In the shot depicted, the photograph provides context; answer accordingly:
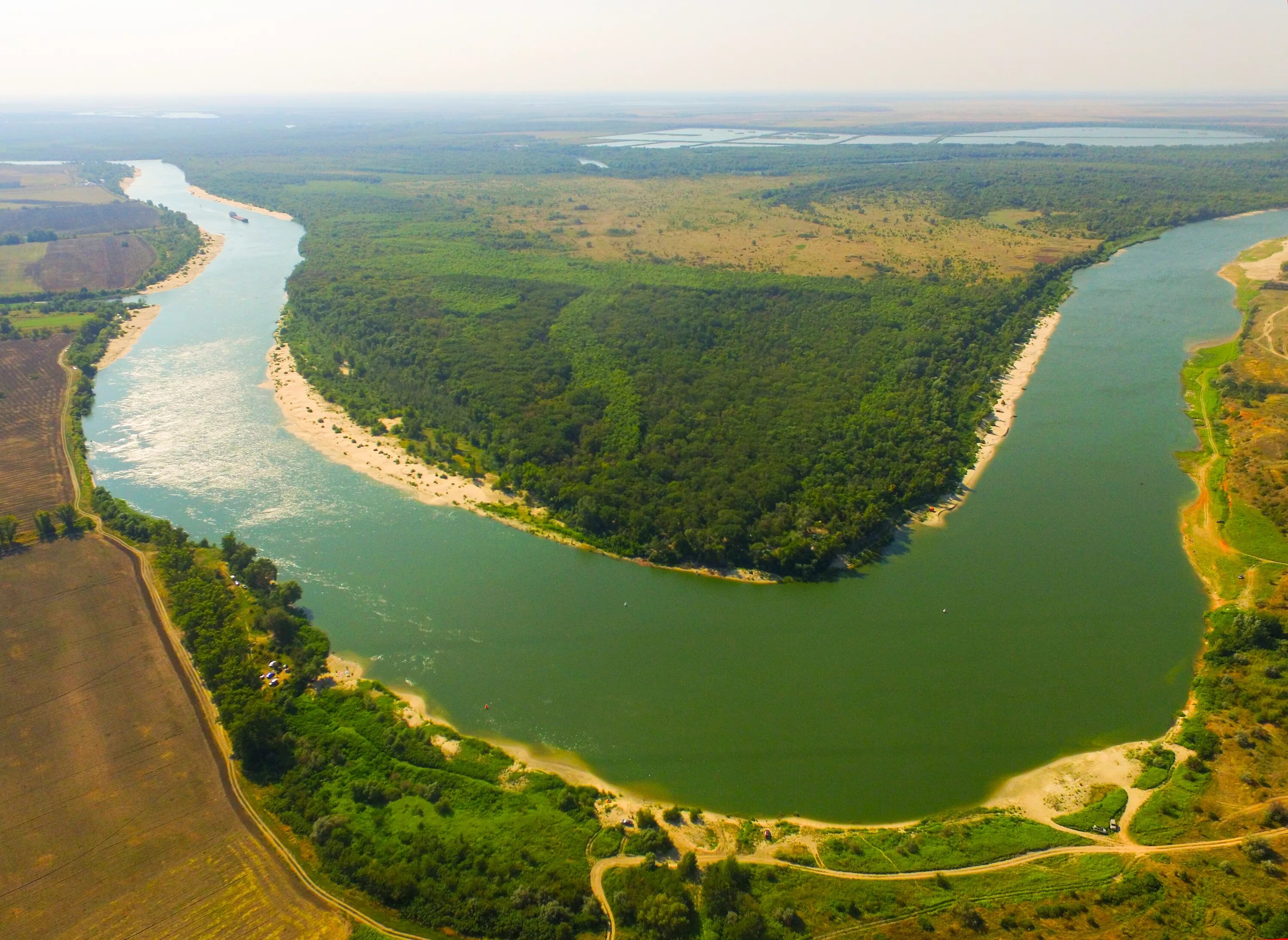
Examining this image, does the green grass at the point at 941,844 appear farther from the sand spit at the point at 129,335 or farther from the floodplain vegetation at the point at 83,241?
the floodplain vegetation at the point at 83,241

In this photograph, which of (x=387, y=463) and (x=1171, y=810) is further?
(x=387, y=463)

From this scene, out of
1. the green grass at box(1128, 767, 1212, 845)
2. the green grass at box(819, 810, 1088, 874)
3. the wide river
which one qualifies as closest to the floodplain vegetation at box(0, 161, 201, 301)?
the wide river

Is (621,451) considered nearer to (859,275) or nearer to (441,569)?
→ (441,569)

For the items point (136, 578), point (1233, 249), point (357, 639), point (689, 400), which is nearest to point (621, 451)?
point (689, 400)

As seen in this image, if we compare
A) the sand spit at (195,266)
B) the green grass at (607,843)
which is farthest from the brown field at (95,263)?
the green grass at (607,843)

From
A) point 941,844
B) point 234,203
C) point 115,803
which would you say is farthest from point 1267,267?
point 234,203

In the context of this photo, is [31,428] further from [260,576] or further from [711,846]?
[711,846]

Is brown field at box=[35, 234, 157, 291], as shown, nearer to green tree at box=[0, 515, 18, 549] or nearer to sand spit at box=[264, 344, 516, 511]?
sand spit at box=[264, 344, 516, 511]
